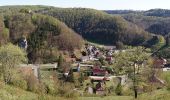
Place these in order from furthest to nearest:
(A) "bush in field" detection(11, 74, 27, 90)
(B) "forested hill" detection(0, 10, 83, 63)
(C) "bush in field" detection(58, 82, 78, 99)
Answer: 1. (B) "forested hill" detection(0, 10, 83, 63)
2. (A) "bush in field" detection(11, 74, 27, 90)
3. (C) "bush in field" detection(58, 82, 78, 99)

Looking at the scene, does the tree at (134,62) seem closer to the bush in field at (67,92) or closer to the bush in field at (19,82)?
the bush in field at (67,92)

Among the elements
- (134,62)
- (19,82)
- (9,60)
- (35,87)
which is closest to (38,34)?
(9,60)

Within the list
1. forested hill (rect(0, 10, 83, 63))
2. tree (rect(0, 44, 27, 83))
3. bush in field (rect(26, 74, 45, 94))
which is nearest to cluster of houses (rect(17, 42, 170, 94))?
forested hill (rect(0, 10, 83, 63))

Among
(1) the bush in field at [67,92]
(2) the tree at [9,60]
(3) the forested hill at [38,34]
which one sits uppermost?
(1) the bush in field at [67,92]

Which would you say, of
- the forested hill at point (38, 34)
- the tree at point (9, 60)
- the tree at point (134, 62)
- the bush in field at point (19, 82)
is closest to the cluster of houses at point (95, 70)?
the forested hill at point (38, 34)

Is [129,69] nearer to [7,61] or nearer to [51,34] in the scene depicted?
[7,61]

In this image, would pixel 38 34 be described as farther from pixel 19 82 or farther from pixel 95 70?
pixel 19 82

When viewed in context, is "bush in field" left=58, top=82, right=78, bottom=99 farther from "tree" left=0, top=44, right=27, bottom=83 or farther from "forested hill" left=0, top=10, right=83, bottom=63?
"forested hill" left=0, top=10, right=83, bottom=63

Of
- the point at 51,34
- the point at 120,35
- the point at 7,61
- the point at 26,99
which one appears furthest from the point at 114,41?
the point at 26,99
